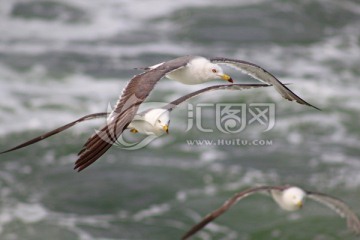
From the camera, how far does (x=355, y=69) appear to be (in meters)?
18.0

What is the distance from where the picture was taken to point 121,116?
572 centimetres

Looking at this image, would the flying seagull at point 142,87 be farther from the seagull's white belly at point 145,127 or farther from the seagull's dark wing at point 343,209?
the seagull's dark wing at point 343,209

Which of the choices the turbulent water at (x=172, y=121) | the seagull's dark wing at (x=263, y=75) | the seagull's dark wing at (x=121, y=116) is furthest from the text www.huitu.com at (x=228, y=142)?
the seagull's dark wing at (x=121, y=116)

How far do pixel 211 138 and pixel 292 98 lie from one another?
25.9 feet

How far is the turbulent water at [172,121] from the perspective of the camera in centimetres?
1280

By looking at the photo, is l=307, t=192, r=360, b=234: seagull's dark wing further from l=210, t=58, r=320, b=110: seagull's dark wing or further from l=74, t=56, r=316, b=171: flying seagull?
l=74, t=56, r=316, b=171: flying seagull

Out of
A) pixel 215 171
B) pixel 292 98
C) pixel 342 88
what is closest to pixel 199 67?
pixel 292 98

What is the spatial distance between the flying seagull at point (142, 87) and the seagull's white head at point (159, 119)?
0.97ft

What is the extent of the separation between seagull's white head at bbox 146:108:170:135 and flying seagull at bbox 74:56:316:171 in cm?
30

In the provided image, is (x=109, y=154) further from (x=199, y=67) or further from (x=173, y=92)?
(x=199, y=67)

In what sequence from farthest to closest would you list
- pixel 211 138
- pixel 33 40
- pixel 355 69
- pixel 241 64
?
pixel 33 40
pixel 355 69
pixel 211 138
pixel 241 64

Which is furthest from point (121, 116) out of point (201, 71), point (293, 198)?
point (293, 198)

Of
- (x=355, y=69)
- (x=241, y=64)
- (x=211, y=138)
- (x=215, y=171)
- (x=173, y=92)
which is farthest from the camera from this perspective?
(x=355, y=69)

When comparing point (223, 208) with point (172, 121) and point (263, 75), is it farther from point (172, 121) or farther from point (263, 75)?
point (172, 121)
